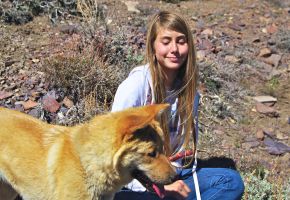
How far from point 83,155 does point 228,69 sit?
451cm

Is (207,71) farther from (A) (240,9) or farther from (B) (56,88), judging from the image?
(A) (240,9)

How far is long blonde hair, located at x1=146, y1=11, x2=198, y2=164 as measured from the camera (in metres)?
4.34

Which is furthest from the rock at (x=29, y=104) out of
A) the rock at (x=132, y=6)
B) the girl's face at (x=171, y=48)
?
the rock at (x=132, y=6)

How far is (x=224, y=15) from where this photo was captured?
983cm

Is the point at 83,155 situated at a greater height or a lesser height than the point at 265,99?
greater

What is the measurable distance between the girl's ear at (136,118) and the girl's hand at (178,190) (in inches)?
38.9

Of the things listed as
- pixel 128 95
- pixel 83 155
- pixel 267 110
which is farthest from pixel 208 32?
pixel 83 155

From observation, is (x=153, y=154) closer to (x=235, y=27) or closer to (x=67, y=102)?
(x=67, y=102)

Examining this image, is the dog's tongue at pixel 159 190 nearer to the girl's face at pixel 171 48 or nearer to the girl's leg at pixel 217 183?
the girl's leg at pixel 217 183

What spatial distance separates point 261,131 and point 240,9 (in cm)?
421

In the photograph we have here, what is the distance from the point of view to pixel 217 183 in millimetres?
4695

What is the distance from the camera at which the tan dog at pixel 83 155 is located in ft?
11.2

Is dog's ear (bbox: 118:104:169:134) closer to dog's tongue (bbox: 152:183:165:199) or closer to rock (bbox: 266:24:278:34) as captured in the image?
dog's tongue (bbox: 152:183:165:199)

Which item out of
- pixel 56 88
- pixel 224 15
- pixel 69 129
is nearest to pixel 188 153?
pixel 69 129
